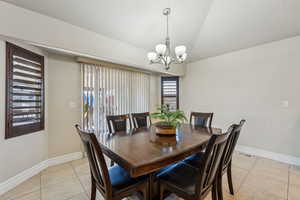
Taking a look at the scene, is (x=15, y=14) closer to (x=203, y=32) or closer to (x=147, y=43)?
(x=147, y=43)

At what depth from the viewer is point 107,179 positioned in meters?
1.21

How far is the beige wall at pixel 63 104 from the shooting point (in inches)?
110

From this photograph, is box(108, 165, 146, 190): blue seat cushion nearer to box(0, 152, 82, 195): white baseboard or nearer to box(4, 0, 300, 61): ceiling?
box(0, 152, 82, 195): white baseboard

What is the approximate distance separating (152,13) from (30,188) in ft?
11.4

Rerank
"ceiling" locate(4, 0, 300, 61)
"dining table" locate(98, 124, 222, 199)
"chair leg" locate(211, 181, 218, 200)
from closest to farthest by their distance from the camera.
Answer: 1. "dining table" locate(98, 124, 222, 199)
2. "chair leg" locate(211, 181, 218, 200)
3. "ceiling" locate(4, 0, 300, 61)

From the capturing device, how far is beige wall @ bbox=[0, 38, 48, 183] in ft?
6.43

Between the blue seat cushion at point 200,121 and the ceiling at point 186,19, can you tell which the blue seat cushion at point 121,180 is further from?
the ceiling at point 186,19

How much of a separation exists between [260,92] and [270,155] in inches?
54.0

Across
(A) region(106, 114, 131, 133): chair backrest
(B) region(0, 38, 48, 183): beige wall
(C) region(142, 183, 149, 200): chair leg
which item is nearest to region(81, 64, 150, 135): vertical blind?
(A) region(106, 114, 131, 133): chair backrest

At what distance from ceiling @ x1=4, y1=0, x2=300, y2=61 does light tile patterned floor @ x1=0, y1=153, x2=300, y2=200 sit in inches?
102

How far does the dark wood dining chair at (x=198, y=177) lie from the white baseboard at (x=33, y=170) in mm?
2196

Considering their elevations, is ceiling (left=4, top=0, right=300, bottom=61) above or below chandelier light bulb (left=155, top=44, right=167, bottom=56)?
above

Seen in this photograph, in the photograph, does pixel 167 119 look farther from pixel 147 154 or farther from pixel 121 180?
pixel 121 180

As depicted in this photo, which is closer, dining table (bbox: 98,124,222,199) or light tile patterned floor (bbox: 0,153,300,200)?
dining table (bbox: 98,124,222,199)
